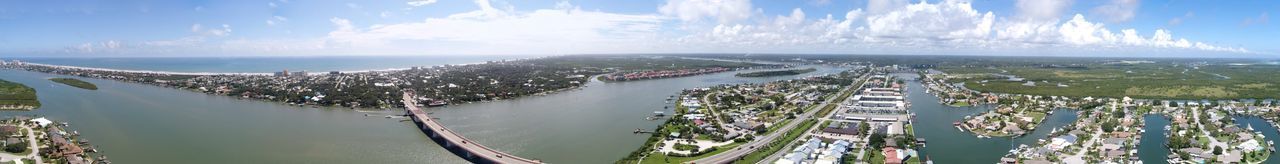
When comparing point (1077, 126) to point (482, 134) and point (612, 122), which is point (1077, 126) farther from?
point (482, 134)

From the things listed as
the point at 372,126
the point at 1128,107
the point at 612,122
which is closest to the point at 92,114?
the point at 372,126

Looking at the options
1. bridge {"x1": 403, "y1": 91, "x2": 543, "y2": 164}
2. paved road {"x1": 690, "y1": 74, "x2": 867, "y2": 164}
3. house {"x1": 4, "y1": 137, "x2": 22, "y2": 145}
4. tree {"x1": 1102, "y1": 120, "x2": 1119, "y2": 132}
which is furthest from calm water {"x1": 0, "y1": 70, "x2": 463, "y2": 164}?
tree {"x1": 1102, "y1": 120, "x2": 1119, "y2": 132}

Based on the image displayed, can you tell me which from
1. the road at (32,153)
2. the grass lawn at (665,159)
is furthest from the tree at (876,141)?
the road at (32,153)

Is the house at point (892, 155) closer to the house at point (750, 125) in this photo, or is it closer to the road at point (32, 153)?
the house at point (750, 125)

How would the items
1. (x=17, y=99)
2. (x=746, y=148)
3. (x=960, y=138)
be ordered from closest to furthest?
(x=746, y=148)
(x=960, y=138)
(x=17, y=99)

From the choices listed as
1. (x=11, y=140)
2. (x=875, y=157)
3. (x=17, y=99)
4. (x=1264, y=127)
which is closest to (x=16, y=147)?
(x=11, y=140)

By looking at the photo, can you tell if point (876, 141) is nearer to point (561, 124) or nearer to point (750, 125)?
point (750, 125)
